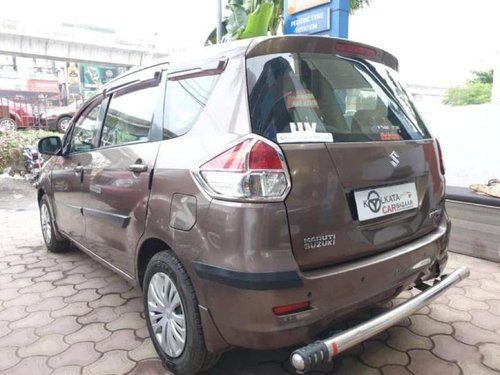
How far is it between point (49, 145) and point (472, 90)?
30.0 meters

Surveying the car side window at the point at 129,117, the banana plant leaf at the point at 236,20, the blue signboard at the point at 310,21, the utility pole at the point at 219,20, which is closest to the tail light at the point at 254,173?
the car side window at the point at 129,117

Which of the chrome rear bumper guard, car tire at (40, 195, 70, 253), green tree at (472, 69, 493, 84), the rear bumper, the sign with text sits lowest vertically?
car tire at (40, 195, 70, 253)

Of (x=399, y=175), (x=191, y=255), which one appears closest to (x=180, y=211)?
(x=191, y=255)

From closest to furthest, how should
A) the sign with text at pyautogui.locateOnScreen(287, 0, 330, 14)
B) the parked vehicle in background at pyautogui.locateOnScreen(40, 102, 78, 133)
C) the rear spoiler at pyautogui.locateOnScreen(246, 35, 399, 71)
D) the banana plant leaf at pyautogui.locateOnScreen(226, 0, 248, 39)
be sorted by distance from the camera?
1. the rear spoiler at pyautogui.locateOnScreen(246, 35, 399, 71)
2. the sign with text at pyautogui.locateOnScreen(287, 0, 330, 14)
3. the banana plant leaf at pyautogui.locateOnScreen(226, 0, 248, 39)
4. the parked vehicle in background at pyautogui.locateOnScreen(40, 102, 78, 133)

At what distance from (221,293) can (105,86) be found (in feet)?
6.94

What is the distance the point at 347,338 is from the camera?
161 cm

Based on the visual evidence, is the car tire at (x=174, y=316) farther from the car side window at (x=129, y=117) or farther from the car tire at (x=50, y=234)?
the car tire at (x=50, y=234)

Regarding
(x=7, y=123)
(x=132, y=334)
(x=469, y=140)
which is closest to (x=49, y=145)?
(x=132, y=334)

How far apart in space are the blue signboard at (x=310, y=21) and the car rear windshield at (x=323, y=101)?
110 inches

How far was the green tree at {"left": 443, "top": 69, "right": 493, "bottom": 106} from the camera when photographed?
26.2 meters

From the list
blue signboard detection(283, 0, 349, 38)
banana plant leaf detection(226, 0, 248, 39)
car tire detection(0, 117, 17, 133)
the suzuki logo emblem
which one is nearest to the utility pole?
banana plant leaf detection(226, 0, 248, 39)

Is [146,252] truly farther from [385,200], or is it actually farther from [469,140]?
[469,140]

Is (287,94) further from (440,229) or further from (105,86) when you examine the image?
(105,86)

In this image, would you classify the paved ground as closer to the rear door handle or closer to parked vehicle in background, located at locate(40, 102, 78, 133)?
the rear door handle
